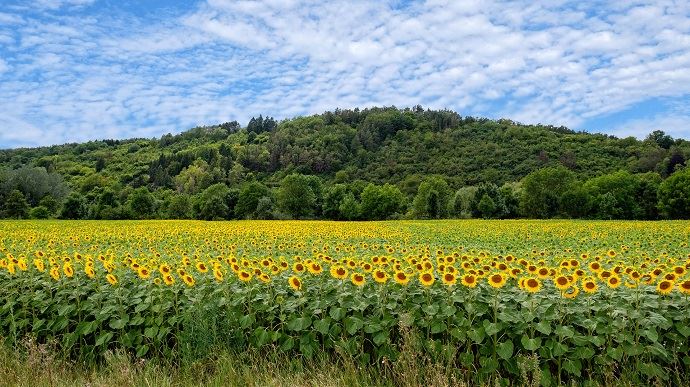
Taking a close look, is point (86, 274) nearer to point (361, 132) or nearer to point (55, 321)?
point (55, 321)

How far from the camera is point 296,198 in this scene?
7850 centimetres

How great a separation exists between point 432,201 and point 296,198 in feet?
68.6

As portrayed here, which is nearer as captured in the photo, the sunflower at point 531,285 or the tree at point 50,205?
the sunflower at point 531,285

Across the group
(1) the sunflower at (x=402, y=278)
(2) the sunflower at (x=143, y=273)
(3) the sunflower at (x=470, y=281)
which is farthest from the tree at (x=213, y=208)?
(3) the sunflower at (x=470, y=281)

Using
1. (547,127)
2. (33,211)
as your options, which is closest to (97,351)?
(33,211)

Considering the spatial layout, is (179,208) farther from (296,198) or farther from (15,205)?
(15,205)

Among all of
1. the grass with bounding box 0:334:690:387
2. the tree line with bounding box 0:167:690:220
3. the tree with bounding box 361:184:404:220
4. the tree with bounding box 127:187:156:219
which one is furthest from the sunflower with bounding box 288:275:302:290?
the tree with bounding box 127:187:156:219

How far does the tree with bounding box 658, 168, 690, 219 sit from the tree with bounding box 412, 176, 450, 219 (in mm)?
27993

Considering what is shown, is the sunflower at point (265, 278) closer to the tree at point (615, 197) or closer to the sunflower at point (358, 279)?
the sunflower at point (358, 279)

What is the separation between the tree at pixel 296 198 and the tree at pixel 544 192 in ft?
105

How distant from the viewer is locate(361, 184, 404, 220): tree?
76.8m

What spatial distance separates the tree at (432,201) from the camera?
2906 inches

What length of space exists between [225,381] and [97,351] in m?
2.27

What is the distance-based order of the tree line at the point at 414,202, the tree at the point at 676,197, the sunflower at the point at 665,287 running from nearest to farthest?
the sunflower at the point at 665,287 < the tree at the point at 676,197 < the tree line at the point at 414,202
